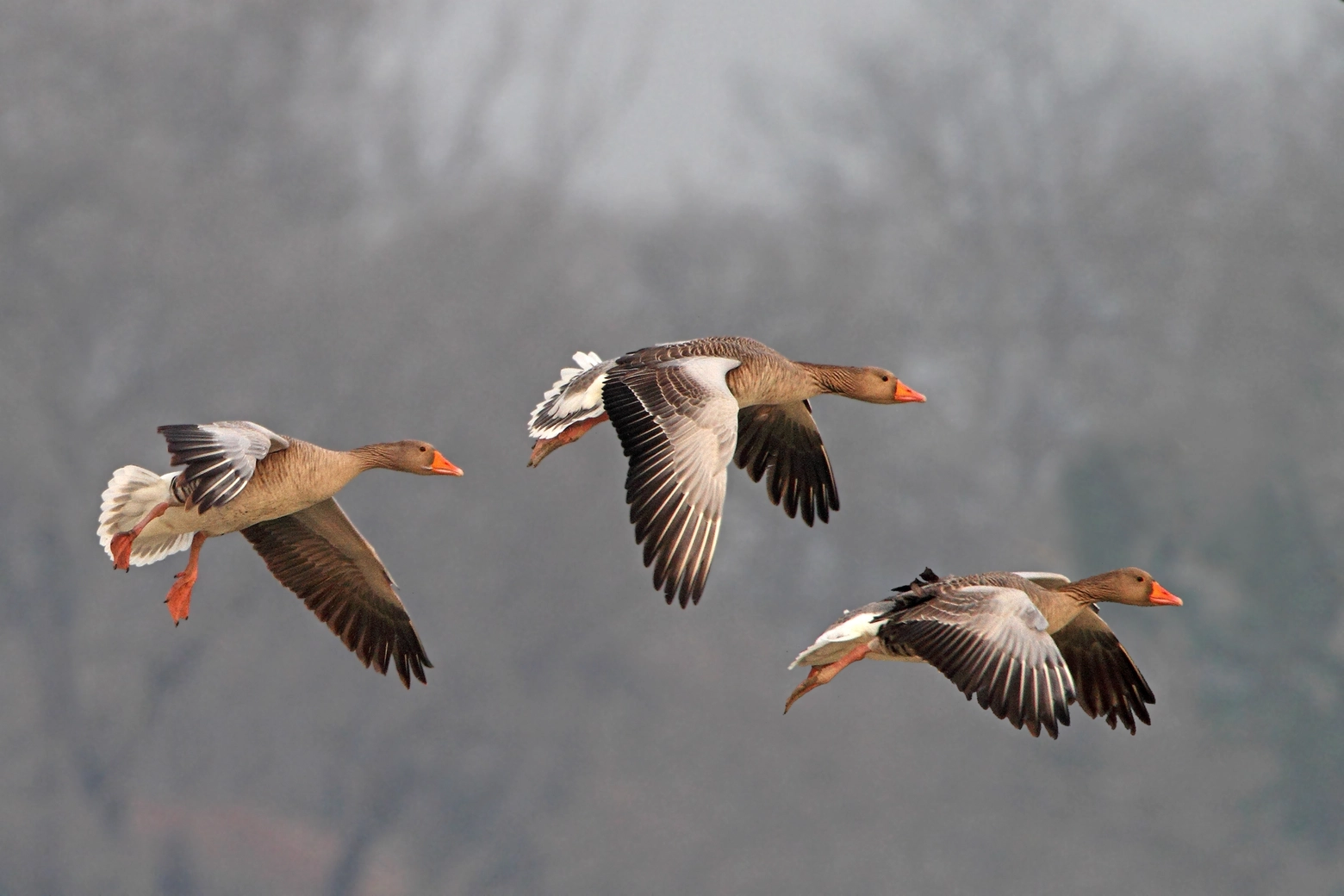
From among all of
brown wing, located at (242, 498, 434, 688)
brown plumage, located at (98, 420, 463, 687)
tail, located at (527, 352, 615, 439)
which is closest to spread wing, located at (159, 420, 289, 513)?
brown plumage, located at (98, 420, 463, 687)

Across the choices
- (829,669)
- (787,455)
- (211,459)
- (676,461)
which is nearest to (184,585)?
(211,459)

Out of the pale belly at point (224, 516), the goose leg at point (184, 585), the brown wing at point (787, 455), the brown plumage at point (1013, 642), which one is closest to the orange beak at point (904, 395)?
the brown wing at point (787, 455)

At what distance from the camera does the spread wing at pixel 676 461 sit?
28.8 ft

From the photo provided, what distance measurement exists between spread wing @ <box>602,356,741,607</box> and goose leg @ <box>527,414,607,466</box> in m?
1.19

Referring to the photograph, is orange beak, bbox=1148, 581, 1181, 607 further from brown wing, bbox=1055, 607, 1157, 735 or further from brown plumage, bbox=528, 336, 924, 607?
brown plumage, bbox=528, 336, 924, 607

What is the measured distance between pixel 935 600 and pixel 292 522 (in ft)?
17.8

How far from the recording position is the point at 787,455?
13.2 m

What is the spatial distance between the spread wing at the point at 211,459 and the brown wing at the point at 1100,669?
662 cm

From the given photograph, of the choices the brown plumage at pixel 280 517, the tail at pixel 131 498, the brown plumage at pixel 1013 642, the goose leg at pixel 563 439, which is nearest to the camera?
the brown plumage at pixel 1013 642

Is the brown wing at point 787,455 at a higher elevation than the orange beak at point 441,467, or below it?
higher

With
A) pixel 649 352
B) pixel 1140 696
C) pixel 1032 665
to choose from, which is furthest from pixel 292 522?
pixel 1140 696

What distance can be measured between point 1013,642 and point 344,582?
5.76m

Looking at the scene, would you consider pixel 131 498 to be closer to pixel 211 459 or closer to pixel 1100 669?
pixel 211 459

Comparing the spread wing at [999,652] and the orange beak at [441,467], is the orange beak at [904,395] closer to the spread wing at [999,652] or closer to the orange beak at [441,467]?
the spread wing at [999,652]
